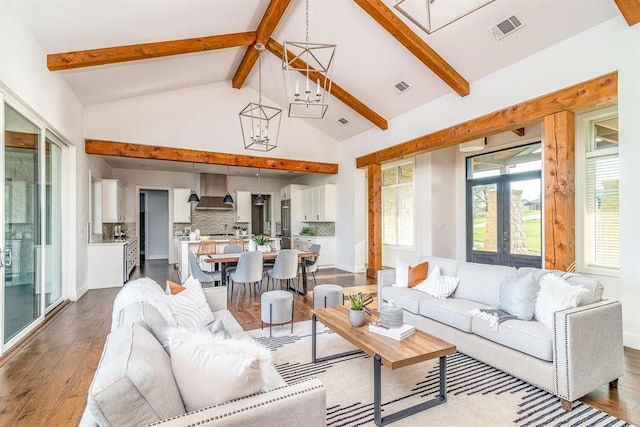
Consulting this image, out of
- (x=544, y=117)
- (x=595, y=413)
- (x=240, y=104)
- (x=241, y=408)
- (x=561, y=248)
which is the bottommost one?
(x=595, y=413)

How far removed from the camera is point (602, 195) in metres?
4.54

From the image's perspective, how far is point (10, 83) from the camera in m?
2.99

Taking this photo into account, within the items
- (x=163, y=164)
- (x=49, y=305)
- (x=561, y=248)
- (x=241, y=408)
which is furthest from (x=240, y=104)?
(x=241, y=408)

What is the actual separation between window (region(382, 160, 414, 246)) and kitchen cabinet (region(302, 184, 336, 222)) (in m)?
1.47

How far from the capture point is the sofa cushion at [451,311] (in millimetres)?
2965

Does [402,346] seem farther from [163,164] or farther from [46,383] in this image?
[163,164]

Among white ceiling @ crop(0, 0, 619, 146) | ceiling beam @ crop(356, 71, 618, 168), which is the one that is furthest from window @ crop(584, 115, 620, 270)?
white ceiling @ crop(0, 0, 619, 146)

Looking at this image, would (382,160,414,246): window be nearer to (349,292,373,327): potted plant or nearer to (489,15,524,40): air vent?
(489,15,524,40): air vent

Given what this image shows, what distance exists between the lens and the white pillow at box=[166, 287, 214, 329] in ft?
7.53

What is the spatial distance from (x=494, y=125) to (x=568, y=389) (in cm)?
350

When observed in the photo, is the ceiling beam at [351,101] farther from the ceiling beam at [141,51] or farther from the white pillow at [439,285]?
the white pillow at [439,285]

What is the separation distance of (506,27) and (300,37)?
10.1 ft

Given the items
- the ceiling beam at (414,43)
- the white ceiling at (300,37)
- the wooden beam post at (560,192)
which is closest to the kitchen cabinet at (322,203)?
the white ceiling at (300,37)

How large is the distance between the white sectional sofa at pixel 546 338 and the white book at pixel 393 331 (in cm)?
80
